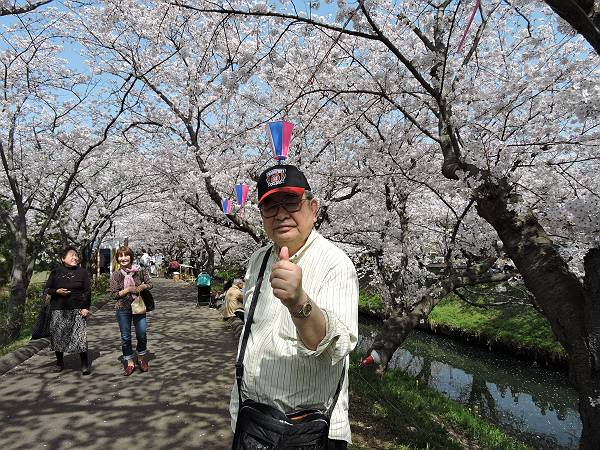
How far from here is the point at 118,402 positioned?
507cm

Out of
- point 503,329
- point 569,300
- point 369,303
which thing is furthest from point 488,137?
point 369,303

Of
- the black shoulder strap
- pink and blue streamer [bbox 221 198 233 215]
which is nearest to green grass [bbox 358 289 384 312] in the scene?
pink and blue streamer [bbox 221 198 233 215]

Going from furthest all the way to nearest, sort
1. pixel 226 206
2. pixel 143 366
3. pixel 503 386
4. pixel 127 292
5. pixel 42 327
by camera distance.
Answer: pixel 503 386
pixel 226 206
pixel 42 327
pixel 143 366
pixel 127 292

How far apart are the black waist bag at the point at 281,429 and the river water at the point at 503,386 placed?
27.9ft

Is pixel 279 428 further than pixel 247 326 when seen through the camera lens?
No

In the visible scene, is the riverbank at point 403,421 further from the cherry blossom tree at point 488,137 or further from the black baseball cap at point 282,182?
the black baseball cap at point 282,182

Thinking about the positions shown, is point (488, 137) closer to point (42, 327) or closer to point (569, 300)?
point (569, 300)

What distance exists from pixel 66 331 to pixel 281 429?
18.5ft

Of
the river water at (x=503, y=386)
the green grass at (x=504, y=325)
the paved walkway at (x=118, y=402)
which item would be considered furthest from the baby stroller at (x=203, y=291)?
the green grass at (x=504, y=325)

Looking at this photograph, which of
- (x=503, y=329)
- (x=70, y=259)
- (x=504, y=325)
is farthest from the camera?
(x=504, y=325)

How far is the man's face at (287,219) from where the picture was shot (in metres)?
1.76

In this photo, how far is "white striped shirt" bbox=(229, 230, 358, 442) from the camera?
1568 millimetres

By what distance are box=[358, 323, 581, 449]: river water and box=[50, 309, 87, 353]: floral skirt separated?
660 centimetres

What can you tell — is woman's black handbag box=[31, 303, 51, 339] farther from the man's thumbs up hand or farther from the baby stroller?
the baby stroller
